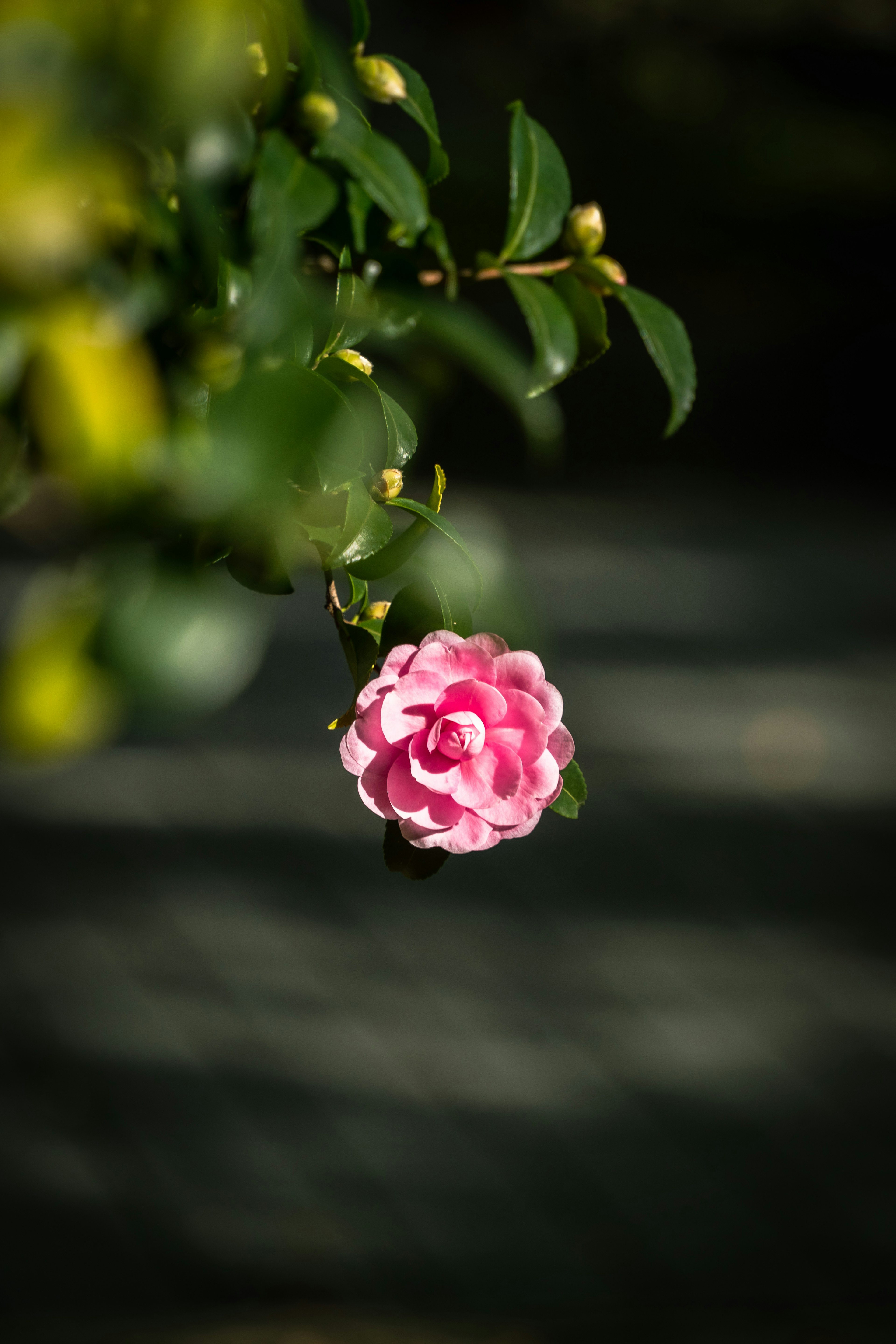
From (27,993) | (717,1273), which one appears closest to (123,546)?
(717,1273)

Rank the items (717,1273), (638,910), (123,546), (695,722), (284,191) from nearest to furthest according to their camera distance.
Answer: (123,546) < (284,191) < (717,1273) < (638,910) < (695,722)

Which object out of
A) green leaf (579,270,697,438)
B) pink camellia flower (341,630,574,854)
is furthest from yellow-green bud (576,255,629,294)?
pink camellia flower (341,630,574,854)

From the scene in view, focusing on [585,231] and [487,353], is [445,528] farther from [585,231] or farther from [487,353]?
[585,231]

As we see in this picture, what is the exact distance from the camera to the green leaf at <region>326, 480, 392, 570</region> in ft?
1.46

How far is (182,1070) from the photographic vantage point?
210 centimetres

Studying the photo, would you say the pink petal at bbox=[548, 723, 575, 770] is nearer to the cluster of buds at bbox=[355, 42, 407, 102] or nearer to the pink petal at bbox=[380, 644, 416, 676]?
the pink petal at bbox=[380, 644, 416, 676]

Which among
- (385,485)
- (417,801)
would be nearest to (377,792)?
(417,801)

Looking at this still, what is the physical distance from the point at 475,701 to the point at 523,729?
2cm

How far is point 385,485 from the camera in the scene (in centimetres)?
48

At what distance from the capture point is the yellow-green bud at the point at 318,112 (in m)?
0.43

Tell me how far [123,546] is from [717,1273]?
1.86 m

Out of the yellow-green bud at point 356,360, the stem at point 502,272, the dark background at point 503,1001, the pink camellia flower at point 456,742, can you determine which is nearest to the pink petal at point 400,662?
the pink camellia flower at point 456,742

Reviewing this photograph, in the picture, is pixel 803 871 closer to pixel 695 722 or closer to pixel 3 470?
pixel 695 722

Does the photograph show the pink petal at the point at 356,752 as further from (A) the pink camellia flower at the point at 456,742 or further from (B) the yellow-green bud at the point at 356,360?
(B) the yellow-green bud at the point at 356,360
